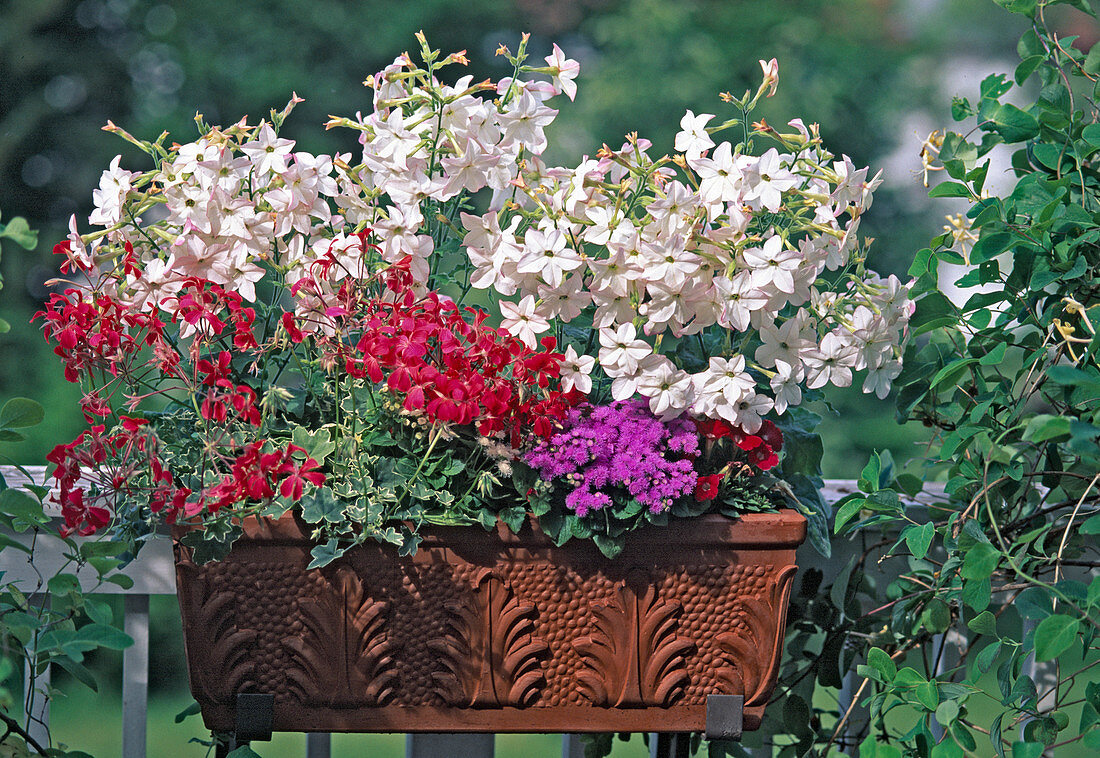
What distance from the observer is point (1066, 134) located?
2.85 feet

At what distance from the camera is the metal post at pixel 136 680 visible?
104cm

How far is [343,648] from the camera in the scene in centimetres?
87

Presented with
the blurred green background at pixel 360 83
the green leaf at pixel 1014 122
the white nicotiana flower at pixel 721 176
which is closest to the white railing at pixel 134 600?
the white nicotiana flower at pixel 721 176

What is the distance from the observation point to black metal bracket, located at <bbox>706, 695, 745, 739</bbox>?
2.97 ft

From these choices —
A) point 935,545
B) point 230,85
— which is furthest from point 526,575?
point 230,85

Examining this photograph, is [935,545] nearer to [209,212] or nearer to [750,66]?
[209,212]

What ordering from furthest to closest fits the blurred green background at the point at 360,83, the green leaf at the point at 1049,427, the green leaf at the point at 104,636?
the blurred green background at the point at 360,83
the green leaf at the point at 104,636
the green leaf at the point at 1049,427

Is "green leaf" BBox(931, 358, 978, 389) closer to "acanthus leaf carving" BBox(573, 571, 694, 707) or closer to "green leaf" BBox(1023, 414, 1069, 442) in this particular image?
"green leaf" BBox(1023, 414, 1069, 442)

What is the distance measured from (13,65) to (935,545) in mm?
4414

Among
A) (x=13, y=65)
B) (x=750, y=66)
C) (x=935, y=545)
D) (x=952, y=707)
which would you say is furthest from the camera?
(x=750, y=66)

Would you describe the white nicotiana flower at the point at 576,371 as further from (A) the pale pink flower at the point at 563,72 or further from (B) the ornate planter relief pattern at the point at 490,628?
(A) the pale pink flower at the point at 563,72

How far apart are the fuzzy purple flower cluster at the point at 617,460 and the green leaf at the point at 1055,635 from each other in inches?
12.2

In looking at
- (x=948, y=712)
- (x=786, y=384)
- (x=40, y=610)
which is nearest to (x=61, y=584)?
(x=40, y=610)

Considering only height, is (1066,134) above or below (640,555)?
above
